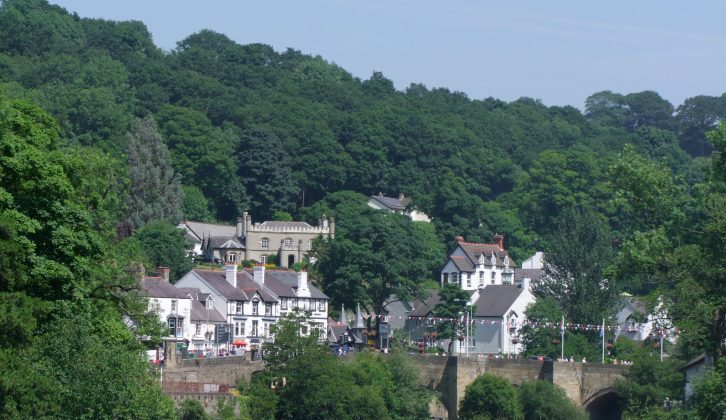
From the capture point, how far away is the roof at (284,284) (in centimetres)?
9906

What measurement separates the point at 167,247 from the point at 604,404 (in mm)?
29328

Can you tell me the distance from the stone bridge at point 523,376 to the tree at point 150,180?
3321 centimetres

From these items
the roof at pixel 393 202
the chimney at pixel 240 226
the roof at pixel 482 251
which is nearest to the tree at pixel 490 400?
the roof at pixel 482 251

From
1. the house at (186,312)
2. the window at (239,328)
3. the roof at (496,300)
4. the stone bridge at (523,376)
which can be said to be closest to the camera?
the stone bridge at (523,376)

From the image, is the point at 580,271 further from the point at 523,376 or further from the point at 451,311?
the point at 523,376

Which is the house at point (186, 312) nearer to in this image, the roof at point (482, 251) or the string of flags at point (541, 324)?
the string of flags at point (541, 324)

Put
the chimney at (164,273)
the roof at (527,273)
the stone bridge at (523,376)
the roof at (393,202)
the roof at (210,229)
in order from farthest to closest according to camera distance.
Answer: the roof at (393,202), the roof at (210,229), the roof at (527,273), the chimney at (164,273), the stone bridge at (523,376)

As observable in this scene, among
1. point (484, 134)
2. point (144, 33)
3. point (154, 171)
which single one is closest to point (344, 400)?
point (154, 171)

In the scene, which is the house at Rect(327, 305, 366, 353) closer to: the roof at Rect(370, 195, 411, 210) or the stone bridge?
the stone bridge

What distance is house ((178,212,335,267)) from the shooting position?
382 feet

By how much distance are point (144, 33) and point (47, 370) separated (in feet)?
474

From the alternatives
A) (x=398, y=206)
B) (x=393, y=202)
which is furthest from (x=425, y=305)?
(x=393, y=202)

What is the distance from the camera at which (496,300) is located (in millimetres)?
103562

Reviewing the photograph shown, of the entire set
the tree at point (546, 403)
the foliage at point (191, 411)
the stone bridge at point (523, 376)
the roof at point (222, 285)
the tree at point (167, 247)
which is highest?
the tree at point (167, 247)
